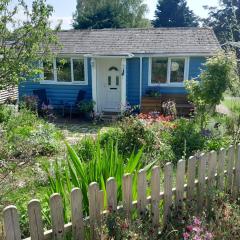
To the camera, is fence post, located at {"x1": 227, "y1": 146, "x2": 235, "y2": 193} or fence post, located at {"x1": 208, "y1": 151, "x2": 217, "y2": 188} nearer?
fence post, located at {"x1": 208, "y1": 151, "x2": 217, "y2": 188}

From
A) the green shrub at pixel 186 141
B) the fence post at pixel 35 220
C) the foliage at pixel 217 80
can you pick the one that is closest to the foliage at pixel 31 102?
the foliage at pixel 217 80

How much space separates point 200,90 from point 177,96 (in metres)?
4.48

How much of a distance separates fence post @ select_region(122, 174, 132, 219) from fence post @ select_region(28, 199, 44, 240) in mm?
848

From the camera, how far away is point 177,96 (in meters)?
12.9

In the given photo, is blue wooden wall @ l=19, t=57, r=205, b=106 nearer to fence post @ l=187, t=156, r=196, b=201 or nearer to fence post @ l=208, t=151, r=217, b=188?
fence post @ l=208, t=151, r=217, b=188

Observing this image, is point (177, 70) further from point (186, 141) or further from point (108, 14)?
point (108, 14)

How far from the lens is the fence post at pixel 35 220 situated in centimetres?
215

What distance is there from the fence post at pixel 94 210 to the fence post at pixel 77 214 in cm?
10

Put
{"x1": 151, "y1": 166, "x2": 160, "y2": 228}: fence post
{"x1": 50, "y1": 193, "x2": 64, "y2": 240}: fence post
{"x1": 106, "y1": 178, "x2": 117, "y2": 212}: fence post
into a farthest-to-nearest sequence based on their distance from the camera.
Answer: {"x1": 151, "y1": 166, "x2": 160, "y2": 228}: fence post → {"x1": 106, "y1": 178, "x2": 117, "y2": 212}: fence post → {"x1": 50, "y1": 193, "x2": 64, "y2": 240}: fence post

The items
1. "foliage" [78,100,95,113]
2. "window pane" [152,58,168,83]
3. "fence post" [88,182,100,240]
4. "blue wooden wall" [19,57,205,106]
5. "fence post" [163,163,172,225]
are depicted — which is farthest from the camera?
"window pane" [152,58,168,83]

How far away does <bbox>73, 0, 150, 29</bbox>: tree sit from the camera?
1222 inches

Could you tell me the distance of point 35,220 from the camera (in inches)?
86.9

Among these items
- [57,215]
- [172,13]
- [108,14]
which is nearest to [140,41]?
[57,215]

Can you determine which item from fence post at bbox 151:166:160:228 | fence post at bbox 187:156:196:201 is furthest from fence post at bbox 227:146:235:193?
fence post at bbox 151:166:160:228
